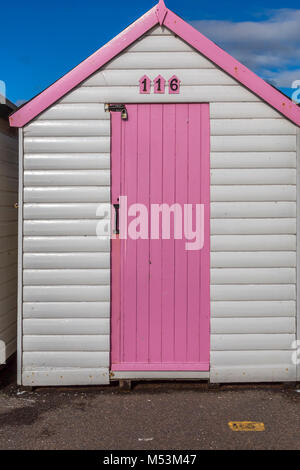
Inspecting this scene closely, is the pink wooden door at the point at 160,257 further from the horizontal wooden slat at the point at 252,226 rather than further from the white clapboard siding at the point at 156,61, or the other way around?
the white clapboard siding at the point at 156,61

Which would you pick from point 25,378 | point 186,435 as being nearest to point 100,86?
point 25,378

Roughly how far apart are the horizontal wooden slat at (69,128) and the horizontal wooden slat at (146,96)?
23 centimetres

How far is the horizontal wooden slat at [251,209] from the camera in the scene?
5168 mm

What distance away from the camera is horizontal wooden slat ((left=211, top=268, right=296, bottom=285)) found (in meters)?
5.17

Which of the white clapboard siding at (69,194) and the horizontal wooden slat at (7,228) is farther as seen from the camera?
the horizontal wooden slat at (7,228)

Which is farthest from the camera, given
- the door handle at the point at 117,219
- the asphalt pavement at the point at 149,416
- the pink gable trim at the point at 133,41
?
the door handle at the point at 117,219

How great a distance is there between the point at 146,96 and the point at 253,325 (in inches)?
105

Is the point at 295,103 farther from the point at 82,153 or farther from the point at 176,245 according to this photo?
the point at 82,153

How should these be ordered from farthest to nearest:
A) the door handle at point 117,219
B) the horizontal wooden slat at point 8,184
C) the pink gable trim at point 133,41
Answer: the horizontal wooden slat at point 8,184
the door handle at point 117,219
the pink gable trim at point 133,41

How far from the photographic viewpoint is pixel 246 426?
424 cm

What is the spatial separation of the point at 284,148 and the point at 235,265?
52.8 inches

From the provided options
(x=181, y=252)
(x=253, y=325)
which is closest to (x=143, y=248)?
(x=181, y=252)

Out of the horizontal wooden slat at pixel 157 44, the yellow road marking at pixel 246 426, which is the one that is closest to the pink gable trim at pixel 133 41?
the horizontal wooden slat at pixel 157 44

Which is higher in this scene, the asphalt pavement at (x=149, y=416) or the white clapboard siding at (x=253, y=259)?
the white clapboard siding at (x=253, y=259)
